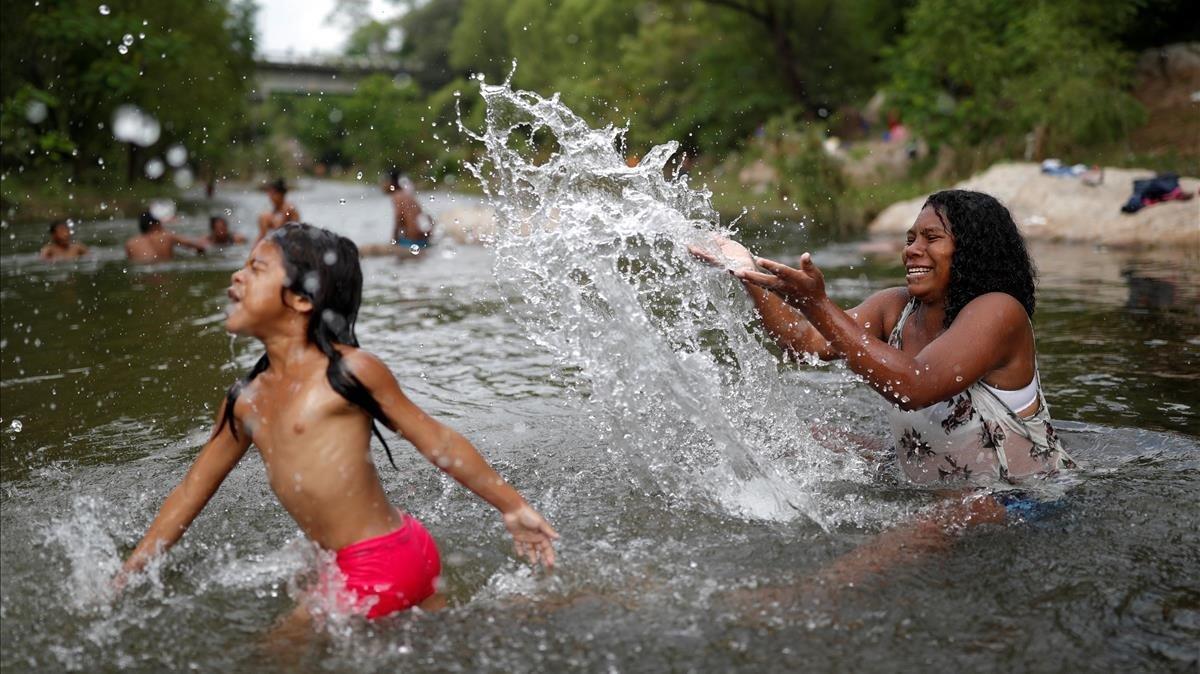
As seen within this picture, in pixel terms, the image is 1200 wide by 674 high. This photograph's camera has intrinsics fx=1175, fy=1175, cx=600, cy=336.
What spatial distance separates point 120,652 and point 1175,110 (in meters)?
24.8

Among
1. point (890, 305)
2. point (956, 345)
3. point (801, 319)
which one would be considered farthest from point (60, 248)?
point (956, 345)

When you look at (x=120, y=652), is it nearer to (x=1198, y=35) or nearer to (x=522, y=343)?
(x=522, y=343)

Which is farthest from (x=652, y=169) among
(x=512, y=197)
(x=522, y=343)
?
(x=522, y=343)

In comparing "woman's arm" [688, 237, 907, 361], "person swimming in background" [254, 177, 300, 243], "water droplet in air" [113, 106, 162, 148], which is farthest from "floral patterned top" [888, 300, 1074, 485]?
"water droplet in air" [113, 106, 162, 148]

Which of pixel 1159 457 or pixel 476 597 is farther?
pixel 1159 457

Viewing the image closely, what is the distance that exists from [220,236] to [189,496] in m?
15.9

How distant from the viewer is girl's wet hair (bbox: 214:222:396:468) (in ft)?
11.3

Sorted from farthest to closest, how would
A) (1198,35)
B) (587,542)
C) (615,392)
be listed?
(1198,35) → (615,392) → (587,542)

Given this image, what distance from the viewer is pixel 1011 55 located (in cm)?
2503

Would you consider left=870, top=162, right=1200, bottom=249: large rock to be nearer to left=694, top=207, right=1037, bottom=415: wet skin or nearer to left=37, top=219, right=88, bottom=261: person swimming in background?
left=694, top=207, right=1037, bottom=415: wet skin

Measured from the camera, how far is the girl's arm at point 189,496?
3.63 meters

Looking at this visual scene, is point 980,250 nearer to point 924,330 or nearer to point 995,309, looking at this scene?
point 995,309

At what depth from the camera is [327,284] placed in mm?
3486

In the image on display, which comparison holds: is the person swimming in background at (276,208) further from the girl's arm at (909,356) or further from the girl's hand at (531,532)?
the girl's hand at (531,532)
